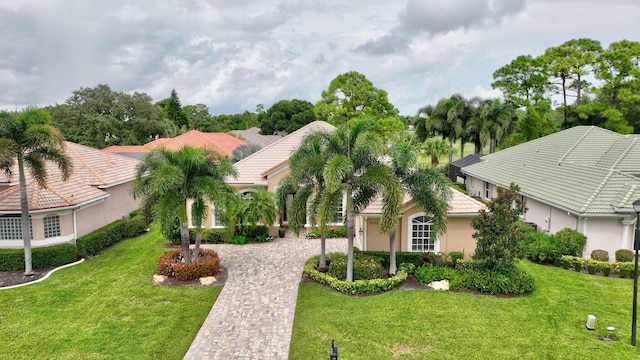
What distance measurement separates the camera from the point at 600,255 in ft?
58.8

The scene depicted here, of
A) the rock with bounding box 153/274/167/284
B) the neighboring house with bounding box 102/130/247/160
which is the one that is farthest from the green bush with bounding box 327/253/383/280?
the neighboring house with bounding box 102/130/247/160

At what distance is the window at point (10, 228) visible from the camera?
1852 centimetres

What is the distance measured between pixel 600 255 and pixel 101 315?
20.5 m

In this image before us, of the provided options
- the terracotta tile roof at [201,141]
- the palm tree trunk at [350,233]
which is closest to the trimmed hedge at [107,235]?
the palm tree trunk at [350,233]

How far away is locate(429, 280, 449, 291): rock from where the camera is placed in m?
15.4

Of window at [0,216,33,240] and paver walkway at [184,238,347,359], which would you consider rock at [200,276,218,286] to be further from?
window at [0,216,33,240]

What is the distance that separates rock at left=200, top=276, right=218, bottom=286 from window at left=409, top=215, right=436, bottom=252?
889cm

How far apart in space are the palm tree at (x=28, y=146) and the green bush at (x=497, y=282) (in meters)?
17.3

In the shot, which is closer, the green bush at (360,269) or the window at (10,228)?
the green bush at (360,269)

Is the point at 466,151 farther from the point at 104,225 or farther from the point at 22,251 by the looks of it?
the point at 22,251

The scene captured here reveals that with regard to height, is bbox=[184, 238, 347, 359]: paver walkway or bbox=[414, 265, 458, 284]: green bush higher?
bbox=[414, 265, 458, 284]: green bush

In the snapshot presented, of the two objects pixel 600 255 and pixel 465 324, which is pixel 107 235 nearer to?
pixel 465 324

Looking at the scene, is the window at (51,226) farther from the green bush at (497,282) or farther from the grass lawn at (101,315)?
the green bush at (497,282)

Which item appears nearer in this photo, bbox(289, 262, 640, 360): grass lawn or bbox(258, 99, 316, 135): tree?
bbox(289, 262, 640, 360): grass lawn
